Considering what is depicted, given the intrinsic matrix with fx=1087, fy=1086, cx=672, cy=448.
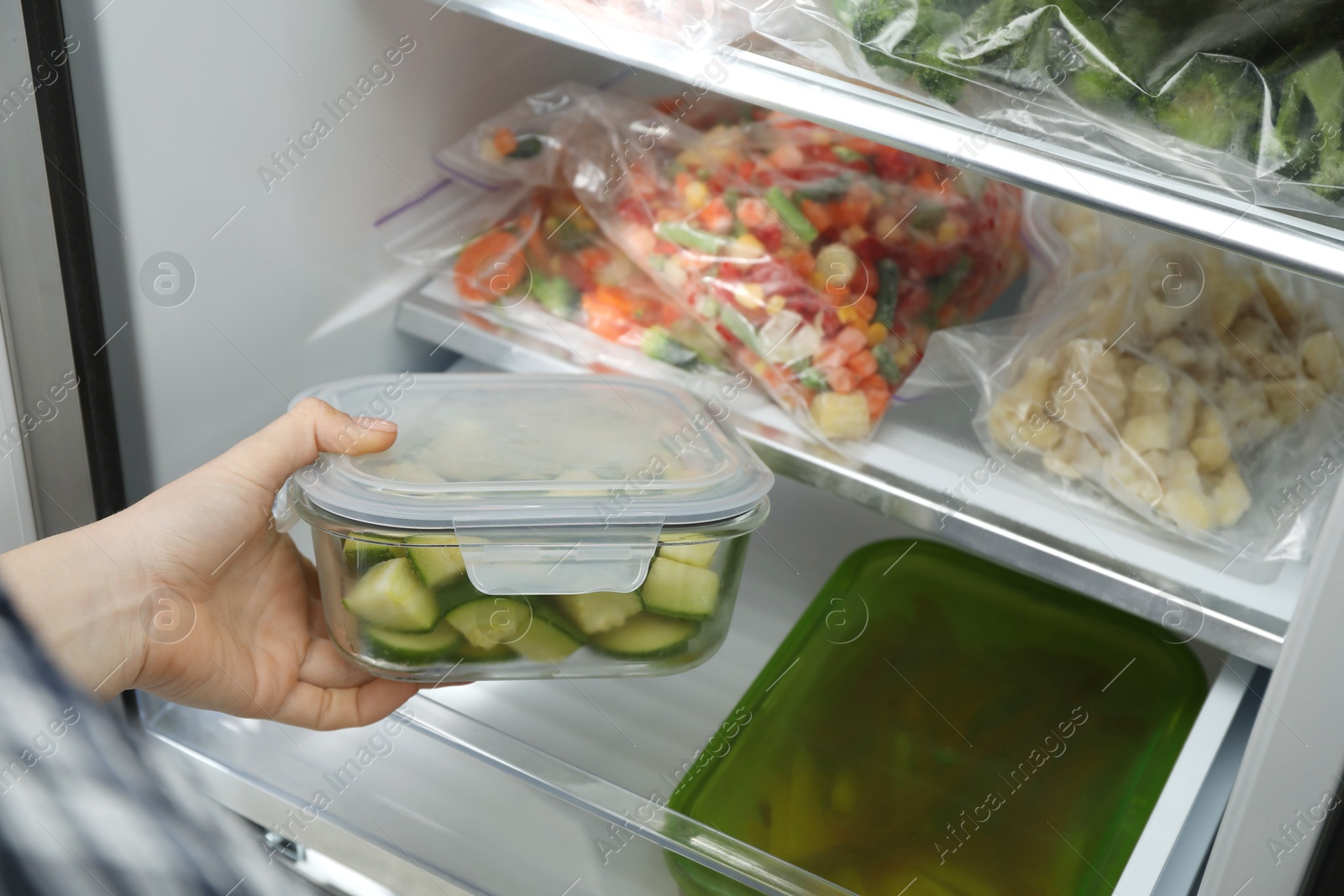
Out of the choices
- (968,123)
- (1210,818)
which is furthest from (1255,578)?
(968,123)

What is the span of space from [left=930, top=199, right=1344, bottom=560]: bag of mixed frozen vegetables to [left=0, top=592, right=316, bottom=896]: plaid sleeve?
0.71 metres

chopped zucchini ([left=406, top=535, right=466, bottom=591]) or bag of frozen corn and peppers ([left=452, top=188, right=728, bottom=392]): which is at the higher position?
chopped zucchini ([left=406, top=535, right=466, bottom=591])

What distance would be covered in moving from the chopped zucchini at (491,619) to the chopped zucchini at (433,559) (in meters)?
0.03

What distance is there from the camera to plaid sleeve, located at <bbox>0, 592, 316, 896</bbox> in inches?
23.3

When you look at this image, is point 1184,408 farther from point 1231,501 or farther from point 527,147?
point 527,147

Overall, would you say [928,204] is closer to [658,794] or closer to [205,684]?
[658,794]

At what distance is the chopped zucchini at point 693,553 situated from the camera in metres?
0.80

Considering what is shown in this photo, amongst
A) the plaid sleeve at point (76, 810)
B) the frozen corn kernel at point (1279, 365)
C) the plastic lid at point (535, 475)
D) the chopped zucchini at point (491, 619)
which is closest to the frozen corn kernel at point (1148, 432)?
the frozen corn kernel at point (1279, 365)

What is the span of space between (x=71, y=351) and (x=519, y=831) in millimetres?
543

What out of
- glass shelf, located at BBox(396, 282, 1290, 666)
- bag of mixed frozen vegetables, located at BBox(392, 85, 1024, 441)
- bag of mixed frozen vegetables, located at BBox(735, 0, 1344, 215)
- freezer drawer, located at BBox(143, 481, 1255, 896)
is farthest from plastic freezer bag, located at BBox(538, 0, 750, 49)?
freezer drawer, located at BBox(143, 481, 1255, 896)

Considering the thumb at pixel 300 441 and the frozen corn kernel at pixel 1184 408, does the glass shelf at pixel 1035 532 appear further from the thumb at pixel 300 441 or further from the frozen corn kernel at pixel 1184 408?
the thumb at pixel 300 441

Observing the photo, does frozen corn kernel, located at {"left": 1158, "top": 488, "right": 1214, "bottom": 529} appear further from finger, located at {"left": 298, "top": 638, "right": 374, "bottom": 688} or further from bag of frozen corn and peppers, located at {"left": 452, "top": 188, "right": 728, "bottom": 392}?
finger, located at {"left": 298, "top": 638, "right": 374, "bottom": 688}

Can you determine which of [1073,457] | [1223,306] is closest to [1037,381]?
[1073,457]

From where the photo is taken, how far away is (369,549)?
0.78 metres
